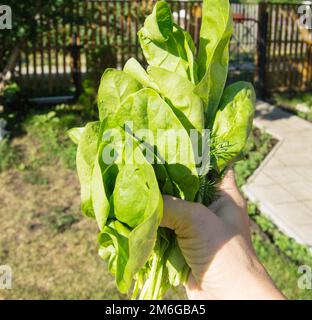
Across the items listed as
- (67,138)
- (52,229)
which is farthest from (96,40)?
(52,229)

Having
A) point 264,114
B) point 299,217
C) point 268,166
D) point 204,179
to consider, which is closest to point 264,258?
point 299,217

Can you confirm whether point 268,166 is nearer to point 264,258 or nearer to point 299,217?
point 299,217

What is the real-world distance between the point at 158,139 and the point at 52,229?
12.6 ft

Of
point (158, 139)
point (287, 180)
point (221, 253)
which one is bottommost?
point (287, 180)

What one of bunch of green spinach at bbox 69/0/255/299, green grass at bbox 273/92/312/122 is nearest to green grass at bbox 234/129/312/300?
bunch of green spinach at bbox 69/0/255/299

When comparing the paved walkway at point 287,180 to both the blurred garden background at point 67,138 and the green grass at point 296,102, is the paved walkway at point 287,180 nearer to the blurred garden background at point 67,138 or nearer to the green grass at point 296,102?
the blurred garden background at point 67,138

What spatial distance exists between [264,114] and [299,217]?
3819mm

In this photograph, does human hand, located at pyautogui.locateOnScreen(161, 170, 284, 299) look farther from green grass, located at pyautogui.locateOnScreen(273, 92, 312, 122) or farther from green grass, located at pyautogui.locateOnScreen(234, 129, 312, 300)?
green grass, located at pyautogui.locateOnScreen(273, 92, 312, 122)

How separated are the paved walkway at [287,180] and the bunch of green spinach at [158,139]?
3543 millimetres

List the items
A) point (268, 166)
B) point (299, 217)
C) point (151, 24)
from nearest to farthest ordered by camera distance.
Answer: point (151, 24), point (299, 217), point (268, 166)

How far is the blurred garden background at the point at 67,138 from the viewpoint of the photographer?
4578mm

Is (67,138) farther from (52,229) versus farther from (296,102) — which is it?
(296,102)

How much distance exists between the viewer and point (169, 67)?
1684 millimetres

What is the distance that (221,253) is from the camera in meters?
1.88
